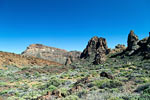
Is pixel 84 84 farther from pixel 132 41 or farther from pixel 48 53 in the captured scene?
pixel 48 53

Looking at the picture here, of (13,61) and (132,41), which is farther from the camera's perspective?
(132,41)

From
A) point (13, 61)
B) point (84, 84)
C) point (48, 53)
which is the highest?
point (48, 53)

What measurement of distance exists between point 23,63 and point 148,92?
144ft

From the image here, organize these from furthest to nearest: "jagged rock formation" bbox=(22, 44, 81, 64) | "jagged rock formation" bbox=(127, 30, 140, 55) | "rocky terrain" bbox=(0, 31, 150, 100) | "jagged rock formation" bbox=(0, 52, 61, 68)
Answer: "jagged rock formation" bbox=(22, 44, 81, 64)
"jagged rock formation" bbox=(127, 30, 140, 55)
"jagged rock formation" bbox=(0, 52, 61, 68)
"rocky terrain" bbox=(0, 31, 150, 100)

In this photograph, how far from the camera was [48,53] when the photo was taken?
496ft

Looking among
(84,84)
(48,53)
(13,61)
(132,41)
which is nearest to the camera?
(84,84)

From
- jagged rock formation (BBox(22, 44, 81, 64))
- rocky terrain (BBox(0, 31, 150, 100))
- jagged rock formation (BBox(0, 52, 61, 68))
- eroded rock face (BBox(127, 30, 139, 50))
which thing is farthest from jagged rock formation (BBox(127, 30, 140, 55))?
jagged rock formation (BBox(22, 44, 81, 64))

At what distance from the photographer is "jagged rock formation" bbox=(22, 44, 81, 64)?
5566 inches

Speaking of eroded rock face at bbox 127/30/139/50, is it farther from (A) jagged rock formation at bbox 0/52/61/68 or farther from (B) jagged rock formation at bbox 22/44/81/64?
(B) jagged rock formation at bbox 22/44/81/64

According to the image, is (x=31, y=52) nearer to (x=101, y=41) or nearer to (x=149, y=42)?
(x=101, y=41)

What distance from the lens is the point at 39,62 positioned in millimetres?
50281

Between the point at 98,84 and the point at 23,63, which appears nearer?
the point at 98,84

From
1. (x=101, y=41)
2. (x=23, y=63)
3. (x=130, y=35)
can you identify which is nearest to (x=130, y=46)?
(x=130, y=35)

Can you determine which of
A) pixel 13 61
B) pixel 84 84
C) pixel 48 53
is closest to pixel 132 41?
pixel 84 84
